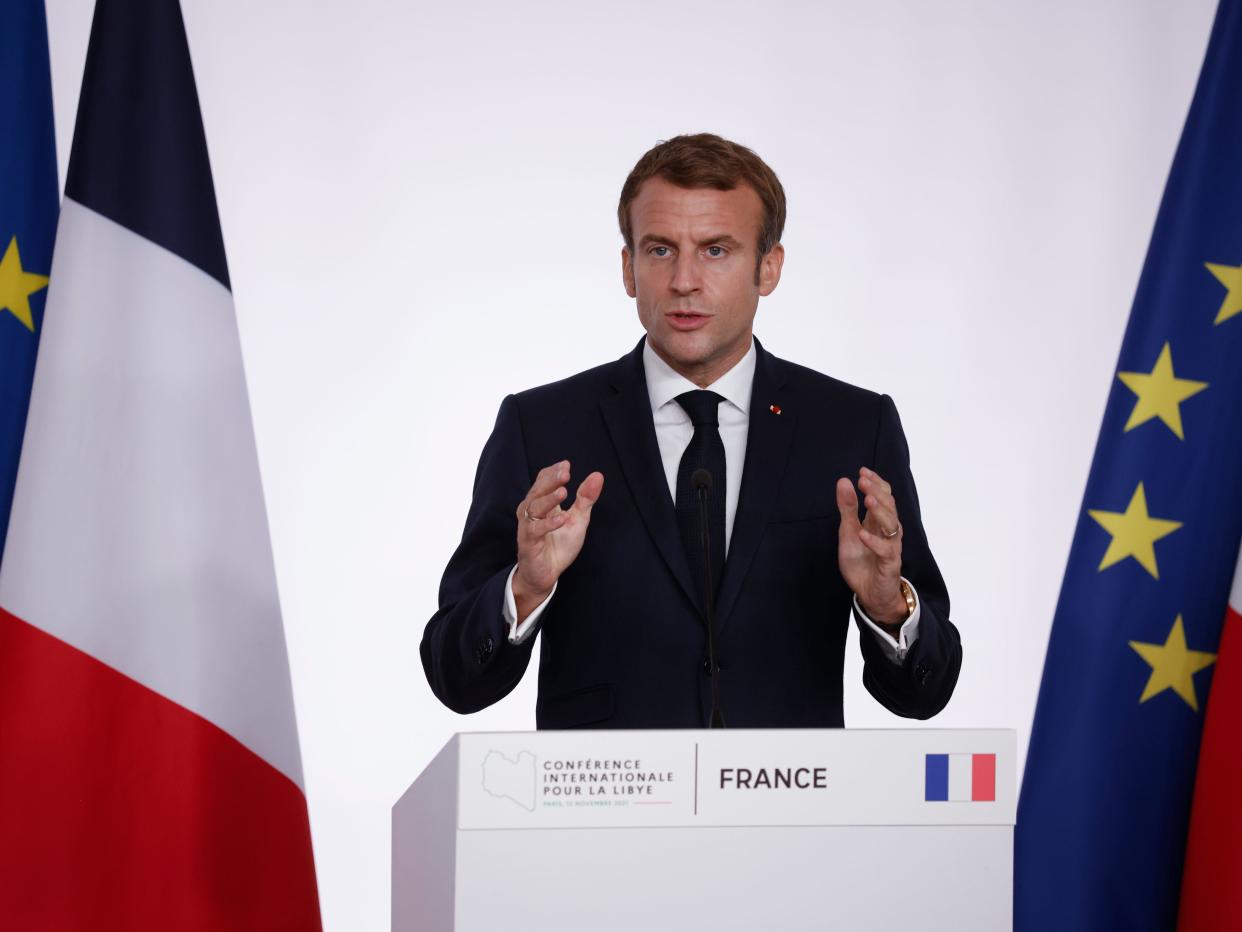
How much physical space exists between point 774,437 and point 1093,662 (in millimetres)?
1154

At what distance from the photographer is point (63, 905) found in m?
2.91

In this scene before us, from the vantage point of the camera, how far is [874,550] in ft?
6.54

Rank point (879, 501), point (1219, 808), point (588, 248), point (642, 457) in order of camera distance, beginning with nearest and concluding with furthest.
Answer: point (879, 501)
point (642, 457)
point (1219, 808)
point (588, 248)

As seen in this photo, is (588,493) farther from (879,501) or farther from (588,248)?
(588,248)

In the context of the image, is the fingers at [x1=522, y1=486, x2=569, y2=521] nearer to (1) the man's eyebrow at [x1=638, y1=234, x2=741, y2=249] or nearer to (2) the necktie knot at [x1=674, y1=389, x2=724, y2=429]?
(2) the necktie knot at [x1=674, y1=389, x2=724, y2=429]

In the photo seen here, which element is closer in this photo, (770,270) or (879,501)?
(879,501)

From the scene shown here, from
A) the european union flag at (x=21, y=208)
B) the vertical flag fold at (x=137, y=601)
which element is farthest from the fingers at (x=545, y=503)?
the european union flag at (x=21, y=208)

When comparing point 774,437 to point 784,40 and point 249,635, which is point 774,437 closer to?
point 249,635

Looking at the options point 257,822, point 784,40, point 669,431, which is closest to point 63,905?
point 257,822

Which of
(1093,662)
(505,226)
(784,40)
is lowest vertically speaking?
(1093,662)

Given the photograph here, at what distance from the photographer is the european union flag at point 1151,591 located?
10.4 feet

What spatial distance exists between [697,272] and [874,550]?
764 millimetres

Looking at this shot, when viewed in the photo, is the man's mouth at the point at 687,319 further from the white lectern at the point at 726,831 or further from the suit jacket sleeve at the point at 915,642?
the white lectern at the point at 726,831

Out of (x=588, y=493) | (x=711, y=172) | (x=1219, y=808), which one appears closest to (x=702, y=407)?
(x=711, y=172)
